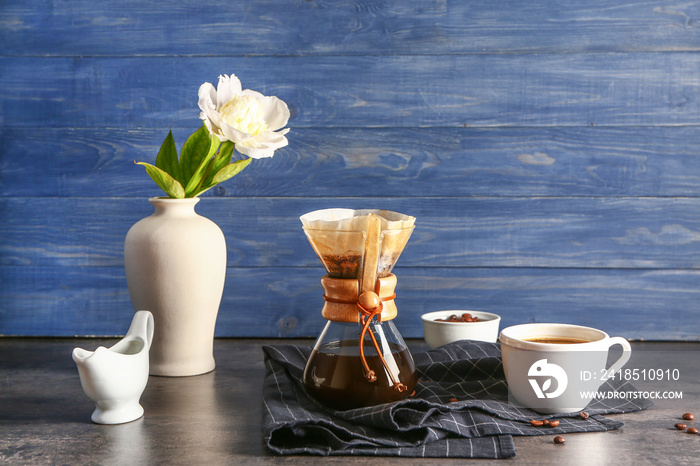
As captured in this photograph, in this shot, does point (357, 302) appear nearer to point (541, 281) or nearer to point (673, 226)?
point (541, 281)

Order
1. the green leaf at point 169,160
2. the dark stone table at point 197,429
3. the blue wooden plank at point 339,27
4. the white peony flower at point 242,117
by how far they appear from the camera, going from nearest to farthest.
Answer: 1. the dark stone table at point 197,429
2. the white peony flower at point 242,117
3. the green leaf at point 169,160
4. the blue wooden plank at point 339,27

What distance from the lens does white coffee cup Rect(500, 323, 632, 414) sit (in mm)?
778

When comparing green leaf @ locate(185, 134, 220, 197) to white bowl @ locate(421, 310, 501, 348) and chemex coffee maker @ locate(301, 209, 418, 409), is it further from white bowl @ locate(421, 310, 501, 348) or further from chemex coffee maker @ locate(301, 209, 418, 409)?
white bowl @ locate(421, 310, 501, 348)

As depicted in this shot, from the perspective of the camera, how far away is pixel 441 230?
133 centimetres

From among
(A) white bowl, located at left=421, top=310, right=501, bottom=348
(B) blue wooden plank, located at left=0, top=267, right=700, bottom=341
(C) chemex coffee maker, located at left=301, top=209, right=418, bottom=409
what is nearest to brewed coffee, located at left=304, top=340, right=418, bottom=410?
(C) chemex coffee maker, located at left=301, top=209, right=418, bottom=409

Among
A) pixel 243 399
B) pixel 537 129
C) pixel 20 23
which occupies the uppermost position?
pixel 20 23

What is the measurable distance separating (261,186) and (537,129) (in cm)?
56

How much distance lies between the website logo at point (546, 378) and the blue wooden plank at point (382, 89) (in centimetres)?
64

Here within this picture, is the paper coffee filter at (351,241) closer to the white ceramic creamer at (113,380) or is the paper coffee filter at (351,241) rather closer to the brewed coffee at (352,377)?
the brewed coffee at (352,377)

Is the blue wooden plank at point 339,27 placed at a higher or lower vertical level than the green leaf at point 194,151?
higher

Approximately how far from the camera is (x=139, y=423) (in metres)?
0.83

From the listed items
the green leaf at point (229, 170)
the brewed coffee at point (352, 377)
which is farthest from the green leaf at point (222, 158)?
the brewed coffee at point (352, 377)

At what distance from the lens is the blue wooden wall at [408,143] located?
130cm

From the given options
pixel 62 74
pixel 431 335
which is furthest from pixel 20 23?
pixel 431 335
